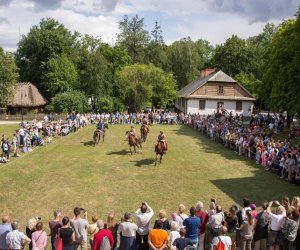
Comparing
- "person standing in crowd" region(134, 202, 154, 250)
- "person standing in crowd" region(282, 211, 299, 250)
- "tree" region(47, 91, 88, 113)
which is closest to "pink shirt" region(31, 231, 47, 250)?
"person standing in crowd" region(134, 202, 154, 250)

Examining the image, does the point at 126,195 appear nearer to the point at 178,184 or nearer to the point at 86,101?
the point at 178,184

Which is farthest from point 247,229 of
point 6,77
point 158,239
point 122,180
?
point 6,77

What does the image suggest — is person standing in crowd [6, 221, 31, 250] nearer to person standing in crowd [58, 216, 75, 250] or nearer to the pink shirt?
the pink shirt

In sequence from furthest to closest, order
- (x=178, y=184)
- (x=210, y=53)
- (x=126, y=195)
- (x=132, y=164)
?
1. (x=210, y=53)
2. (x=132, y=164)
3. (x=178, y=184)
4. (x=126, y=195)

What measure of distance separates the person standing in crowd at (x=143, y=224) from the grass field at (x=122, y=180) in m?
4.55

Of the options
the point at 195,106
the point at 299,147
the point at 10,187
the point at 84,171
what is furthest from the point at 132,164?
the point at 195,106

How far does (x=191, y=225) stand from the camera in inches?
410

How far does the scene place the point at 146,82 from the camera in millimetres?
57156

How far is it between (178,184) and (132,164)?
180 inches

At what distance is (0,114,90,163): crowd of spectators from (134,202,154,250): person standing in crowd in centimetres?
1601

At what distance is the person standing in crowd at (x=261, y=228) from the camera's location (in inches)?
437

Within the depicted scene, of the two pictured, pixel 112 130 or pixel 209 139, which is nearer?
pixel 209 139

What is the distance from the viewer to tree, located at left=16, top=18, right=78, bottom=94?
59.8m

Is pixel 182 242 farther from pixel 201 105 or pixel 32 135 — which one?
pixel 201 105
